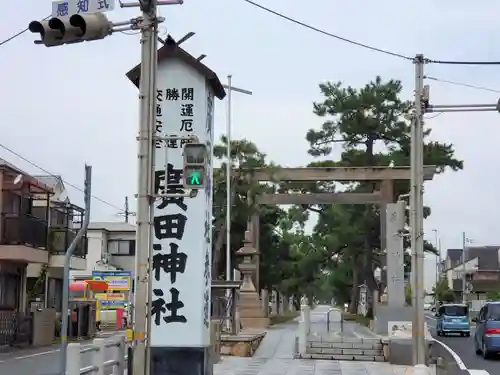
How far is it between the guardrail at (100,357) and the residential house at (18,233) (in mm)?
18556

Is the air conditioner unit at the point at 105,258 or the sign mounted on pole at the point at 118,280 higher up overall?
the air conditioner unit at the point at 105,258

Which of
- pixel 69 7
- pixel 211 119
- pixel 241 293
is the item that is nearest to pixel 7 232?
pixel 241 293

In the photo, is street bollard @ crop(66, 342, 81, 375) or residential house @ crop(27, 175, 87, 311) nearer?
street bollard @ crop(66, 342, 81, 375)

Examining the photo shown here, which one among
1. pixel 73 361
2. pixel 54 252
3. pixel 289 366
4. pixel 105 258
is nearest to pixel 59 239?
pixel 54 252

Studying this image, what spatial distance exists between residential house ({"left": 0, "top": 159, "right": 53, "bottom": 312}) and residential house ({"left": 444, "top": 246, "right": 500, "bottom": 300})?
56.2m

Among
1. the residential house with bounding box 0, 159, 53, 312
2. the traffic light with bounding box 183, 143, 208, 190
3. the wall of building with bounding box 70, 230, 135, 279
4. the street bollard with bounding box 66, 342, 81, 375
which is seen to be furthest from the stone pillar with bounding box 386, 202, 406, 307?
the wall of building with bounding box 70, 230, 135, 279

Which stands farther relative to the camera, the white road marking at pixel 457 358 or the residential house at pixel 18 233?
the residential house at pixel 18 233

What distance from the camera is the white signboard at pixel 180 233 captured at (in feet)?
37.7

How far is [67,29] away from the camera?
8.77 m

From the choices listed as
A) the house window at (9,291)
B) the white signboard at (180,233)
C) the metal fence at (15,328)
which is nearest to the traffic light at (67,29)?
the white signboard at (180,233)

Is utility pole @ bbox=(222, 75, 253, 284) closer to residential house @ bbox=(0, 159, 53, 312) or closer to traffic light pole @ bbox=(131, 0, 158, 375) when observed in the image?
residential house @ bbox=(0, 159, 53, 312)

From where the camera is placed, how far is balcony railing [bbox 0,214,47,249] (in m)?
27.8

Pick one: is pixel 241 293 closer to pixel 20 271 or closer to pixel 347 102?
pixel 20 271

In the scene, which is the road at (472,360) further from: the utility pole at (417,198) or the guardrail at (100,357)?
the guardrail at (100,357)
